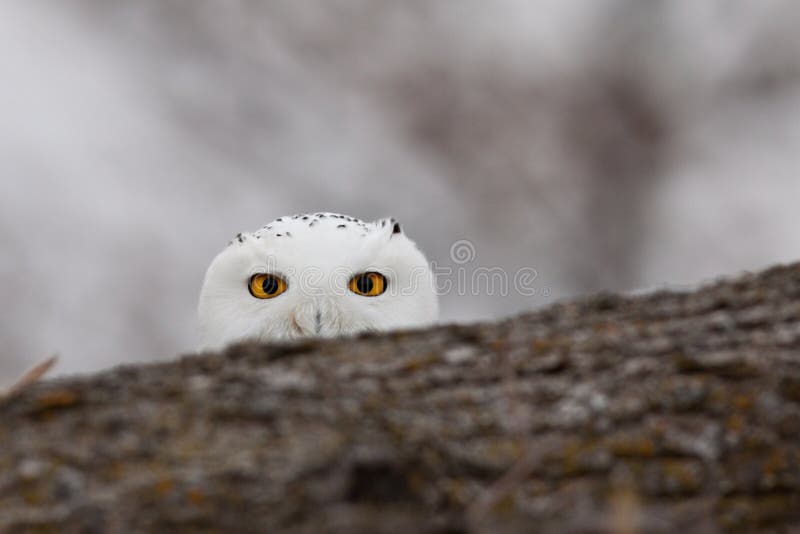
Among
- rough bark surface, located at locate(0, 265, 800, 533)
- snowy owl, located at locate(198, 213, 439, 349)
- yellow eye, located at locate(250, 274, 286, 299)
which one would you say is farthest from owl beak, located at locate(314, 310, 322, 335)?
rough bark surface, located at locate(0, 265, 800, 533)

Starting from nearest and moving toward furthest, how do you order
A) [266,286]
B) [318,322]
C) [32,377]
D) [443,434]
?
[443,434], [32,377], [318,322], [266,286]

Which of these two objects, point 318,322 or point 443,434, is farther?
point 318,322

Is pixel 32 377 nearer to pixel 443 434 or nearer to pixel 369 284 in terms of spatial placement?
pixel 443 434

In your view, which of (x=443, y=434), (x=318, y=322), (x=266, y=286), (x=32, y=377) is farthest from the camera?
(x=266, y=286)

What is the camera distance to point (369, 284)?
13.6 ft

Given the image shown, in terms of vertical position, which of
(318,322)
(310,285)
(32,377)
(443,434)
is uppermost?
(310,285)

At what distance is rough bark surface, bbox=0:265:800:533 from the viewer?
3.92 ft

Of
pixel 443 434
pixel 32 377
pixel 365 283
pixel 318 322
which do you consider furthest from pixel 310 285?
pixel 443 434

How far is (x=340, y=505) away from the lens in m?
1.17

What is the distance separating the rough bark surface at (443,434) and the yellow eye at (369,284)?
2.57m

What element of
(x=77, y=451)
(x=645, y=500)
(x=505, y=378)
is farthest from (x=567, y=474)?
(x=77, y=451)

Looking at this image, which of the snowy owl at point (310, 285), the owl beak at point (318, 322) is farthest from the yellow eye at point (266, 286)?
the owl beak at point (318, 322)

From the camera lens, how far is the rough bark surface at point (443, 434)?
3.92 feet

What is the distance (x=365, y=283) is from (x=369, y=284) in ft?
0.05
